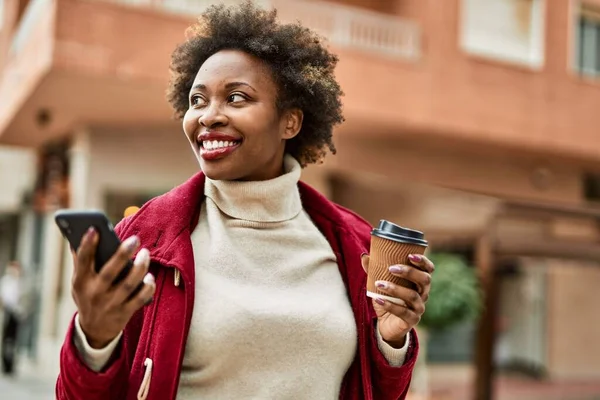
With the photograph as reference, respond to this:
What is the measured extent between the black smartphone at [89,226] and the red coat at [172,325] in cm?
24

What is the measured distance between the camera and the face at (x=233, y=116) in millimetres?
1879

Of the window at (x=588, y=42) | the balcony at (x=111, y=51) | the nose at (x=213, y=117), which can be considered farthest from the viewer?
the window at (x=588, y=42)

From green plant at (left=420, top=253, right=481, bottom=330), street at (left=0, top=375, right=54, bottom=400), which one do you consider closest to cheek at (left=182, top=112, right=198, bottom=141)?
green plant at (left=420, top=253, right=481, bottom=330)

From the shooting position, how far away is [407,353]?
1.97m

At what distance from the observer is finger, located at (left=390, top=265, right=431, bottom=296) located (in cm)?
171

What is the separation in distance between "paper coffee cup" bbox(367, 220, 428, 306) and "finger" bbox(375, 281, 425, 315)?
1 centimetres

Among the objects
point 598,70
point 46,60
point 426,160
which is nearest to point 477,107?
point 426,160

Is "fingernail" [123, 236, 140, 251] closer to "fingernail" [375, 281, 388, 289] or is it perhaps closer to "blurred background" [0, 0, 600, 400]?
"fingernail" [375, 281, 388, 289]

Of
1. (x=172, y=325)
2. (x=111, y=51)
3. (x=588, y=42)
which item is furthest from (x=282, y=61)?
(x=588, y=42)

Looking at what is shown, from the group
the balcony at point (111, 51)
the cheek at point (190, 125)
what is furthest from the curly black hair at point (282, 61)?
the balcony at point (111, 51)

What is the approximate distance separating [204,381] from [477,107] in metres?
9.76

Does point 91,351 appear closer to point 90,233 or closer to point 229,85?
point 90,233

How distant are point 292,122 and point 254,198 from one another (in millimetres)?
261

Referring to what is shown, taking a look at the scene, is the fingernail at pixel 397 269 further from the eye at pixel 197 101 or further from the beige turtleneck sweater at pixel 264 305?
the eye at pixel 197 101
